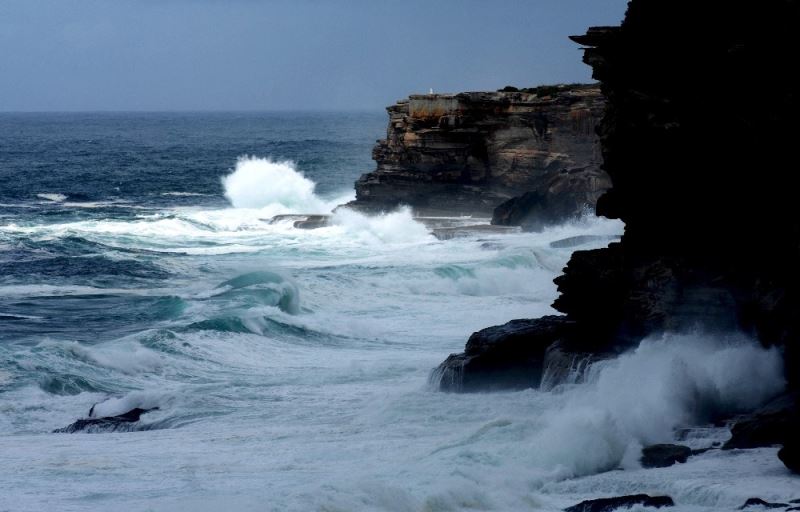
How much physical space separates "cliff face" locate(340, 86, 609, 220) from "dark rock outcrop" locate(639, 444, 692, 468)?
98.5 feet

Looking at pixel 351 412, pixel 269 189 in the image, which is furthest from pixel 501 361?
pixel 269 189

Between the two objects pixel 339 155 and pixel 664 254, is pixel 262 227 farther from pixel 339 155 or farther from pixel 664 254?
pixel 339 155

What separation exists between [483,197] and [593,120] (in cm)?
511

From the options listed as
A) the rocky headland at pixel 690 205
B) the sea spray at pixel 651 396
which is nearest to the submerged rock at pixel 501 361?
the rocky headland at pixel 690 205

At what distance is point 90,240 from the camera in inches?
1726

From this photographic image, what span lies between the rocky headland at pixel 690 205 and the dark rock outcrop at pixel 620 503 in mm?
2199

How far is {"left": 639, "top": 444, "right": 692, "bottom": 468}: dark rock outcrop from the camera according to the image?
51.5 ft

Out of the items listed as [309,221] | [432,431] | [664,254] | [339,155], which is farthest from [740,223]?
[339,155]

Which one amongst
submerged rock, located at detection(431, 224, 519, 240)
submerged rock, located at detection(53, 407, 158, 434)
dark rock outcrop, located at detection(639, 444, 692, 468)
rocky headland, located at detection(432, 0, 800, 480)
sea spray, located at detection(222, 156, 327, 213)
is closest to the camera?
dark rock outcrop, located at detection(639, 444, 692, 468)

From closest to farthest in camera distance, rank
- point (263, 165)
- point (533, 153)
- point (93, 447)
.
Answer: point (93, 447) → point (533, 153) → point (263, 165)

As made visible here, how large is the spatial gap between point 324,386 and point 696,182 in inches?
293

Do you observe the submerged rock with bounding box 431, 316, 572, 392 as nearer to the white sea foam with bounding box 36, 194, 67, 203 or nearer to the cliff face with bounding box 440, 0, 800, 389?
the cliff face with bounding box 440, 0, 800, 389

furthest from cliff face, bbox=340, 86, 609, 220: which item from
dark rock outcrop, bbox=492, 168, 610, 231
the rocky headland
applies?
the rocky headland

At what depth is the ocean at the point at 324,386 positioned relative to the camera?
606 inches
